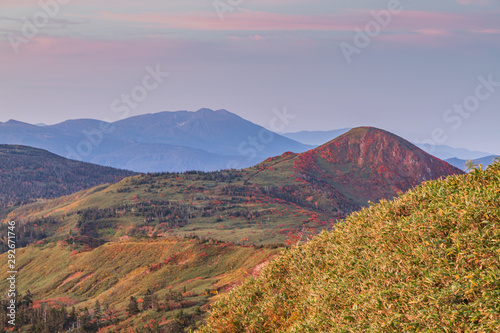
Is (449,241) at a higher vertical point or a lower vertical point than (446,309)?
higher

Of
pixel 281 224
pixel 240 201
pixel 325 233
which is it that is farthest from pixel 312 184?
pixel 325 233

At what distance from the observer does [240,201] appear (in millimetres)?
153000

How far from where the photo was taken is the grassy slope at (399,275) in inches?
325

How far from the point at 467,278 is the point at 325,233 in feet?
24.7

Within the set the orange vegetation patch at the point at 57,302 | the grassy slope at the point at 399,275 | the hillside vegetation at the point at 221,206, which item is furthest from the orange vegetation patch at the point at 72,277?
the grassy slope at the point at 399,275

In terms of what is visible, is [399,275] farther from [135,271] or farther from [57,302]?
[57,302]

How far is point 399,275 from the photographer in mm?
9945

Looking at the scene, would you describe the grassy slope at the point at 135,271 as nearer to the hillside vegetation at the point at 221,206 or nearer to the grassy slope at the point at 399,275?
the hillside vegetation at the point at 221,206

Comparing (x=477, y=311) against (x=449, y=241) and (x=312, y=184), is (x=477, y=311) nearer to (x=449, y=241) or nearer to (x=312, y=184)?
(x=449, y=241)

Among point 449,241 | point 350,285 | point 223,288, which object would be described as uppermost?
point 449,241

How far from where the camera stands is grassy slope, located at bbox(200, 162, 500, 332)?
8.26 meters

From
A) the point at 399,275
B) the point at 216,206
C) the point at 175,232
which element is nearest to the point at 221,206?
the point at 216,206

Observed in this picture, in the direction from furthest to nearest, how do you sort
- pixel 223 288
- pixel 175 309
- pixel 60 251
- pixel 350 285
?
pixel 60 251 → pixel 223 288 → pixel 175 309 → pixel 350 285

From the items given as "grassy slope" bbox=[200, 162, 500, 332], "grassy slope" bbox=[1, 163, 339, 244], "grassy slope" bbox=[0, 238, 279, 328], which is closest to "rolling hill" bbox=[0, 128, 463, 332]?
"grassy slope" bbox=[0, 238, 279, 328]
